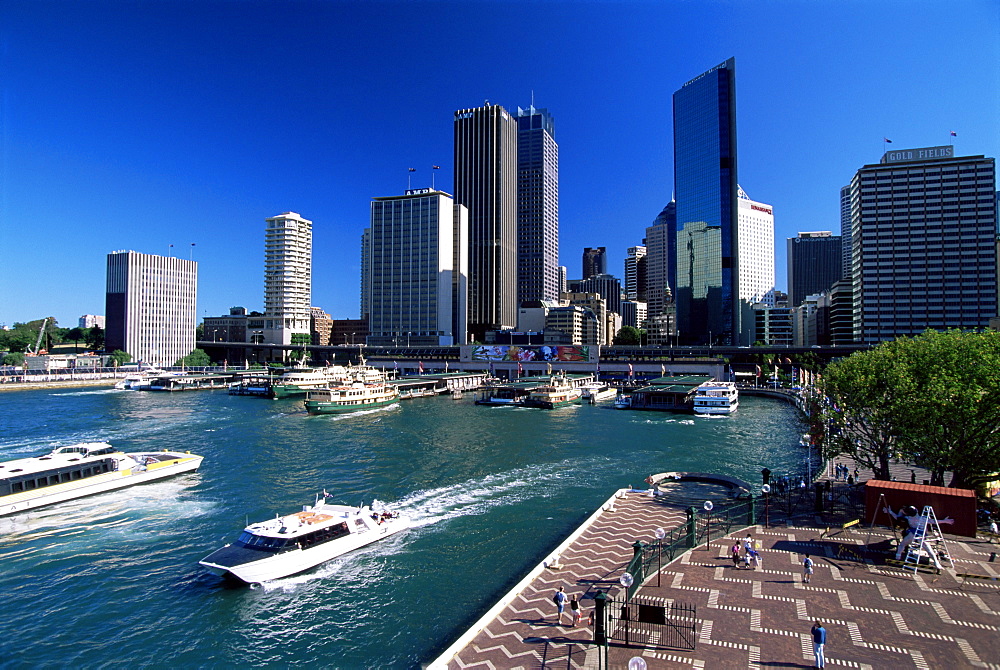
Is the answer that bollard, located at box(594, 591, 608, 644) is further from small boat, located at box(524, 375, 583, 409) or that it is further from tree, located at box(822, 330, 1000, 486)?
small boat, located at box(524, 375, 583, 409)

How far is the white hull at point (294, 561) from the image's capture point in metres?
27.0

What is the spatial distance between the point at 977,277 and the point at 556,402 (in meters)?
162

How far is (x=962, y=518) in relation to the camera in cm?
2611

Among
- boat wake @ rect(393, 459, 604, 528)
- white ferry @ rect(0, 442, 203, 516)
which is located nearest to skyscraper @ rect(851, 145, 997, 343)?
boat wake @ rect(393, 459, 604, 528)

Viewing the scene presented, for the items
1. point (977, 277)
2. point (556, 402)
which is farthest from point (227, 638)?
point (977, 277)

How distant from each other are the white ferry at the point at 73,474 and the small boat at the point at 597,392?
288 ft

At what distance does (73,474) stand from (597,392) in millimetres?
110804

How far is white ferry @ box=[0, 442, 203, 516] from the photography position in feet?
128

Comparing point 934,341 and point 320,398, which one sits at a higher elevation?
point 934,341

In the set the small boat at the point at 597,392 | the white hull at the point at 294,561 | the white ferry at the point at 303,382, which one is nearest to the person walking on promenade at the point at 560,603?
the white hull at the point at 294,561

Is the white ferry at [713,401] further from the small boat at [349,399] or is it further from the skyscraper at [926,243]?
the skyscraper at [926,243]

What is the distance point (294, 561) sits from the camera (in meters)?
28.6

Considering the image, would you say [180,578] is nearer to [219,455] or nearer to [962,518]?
[219,455]

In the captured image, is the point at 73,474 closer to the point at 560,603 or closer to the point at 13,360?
the point at 560,603
